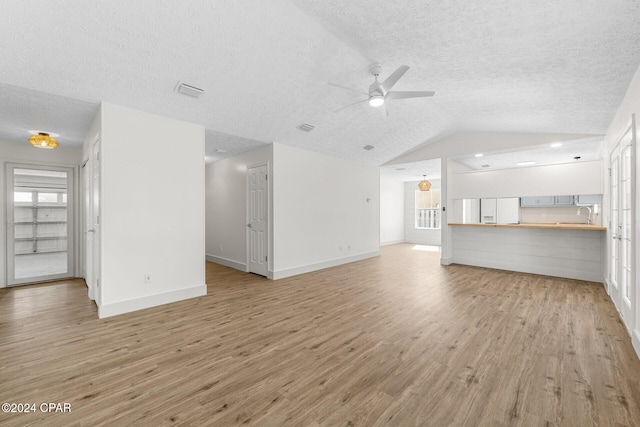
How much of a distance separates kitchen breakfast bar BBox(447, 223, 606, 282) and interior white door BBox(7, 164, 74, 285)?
820 cm

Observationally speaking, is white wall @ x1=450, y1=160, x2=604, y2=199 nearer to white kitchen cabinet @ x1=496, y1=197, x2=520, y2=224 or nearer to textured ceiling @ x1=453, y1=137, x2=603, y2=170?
textured ceiling @ x1=453, y1=137, x2=603, y2=170

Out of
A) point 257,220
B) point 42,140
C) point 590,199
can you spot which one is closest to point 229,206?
point 257,220

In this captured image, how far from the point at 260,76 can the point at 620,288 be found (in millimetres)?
5113

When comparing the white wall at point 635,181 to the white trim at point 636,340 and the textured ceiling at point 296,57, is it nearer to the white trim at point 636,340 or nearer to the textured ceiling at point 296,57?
the white trim at point 636,340

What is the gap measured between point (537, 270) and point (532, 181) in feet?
5.98

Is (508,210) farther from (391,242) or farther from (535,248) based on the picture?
(391,242)

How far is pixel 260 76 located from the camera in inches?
133

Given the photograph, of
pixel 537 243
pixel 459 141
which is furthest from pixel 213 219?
pixel 537 243

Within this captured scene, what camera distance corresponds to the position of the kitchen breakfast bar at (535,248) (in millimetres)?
5023

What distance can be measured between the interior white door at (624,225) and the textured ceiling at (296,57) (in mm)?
729

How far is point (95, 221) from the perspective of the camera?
362cm

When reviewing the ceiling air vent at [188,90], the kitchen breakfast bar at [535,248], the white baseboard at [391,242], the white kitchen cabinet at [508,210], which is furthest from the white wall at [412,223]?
the ceiling air vent at [188,90]

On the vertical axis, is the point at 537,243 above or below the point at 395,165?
below

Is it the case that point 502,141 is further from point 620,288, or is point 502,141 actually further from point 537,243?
point 620,288
